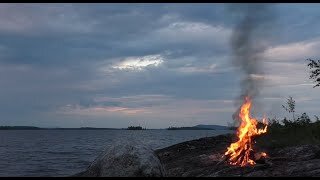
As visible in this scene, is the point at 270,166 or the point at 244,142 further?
the point at 244,142

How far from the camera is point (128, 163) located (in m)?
13.6

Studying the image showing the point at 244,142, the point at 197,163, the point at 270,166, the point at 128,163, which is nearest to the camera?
the point at 128,163

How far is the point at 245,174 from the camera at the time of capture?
1908 centimetres

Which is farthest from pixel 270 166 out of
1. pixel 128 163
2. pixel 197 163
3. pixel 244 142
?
pixel 128 163

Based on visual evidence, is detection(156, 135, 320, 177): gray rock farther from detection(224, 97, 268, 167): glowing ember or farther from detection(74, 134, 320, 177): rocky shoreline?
detection(224, 97, 268, 167): glowing ember

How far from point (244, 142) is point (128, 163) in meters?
9.87

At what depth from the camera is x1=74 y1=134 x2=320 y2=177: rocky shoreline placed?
44.7 feet

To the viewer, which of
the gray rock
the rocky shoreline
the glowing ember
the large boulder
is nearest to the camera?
the large boulder

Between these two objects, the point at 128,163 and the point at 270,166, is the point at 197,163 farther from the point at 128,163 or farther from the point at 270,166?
the point at 128,163

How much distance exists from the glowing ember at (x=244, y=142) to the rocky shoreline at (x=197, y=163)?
1.86 feet

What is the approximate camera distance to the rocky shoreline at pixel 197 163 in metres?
13.6

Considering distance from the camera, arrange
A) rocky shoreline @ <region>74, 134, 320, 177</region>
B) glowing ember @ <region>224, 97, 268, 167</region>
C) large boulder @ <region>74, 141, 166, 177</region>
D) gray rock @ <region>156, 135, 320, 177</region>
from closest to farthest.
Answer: large boulder @ <region>74, 141, 166, 177</region> < rocky shoreline @ <region>74, 134, 320, 177</region> < gray rock @ <region>156, 135, 320, 177</region> < glowing ember @ <region>224, 97, 268, 167</region>

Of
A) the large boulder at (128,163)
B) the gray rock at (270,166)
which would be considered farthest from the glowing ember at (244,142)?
the large boulder at (128,163)

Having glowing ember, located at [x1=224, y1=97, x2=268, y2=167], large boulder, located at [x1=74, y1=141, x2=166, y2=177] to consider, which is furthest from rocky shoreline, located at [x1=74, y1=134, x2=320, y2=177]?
glowing ember, located at [x1=224, y1=97, x2=268, y2=167]
